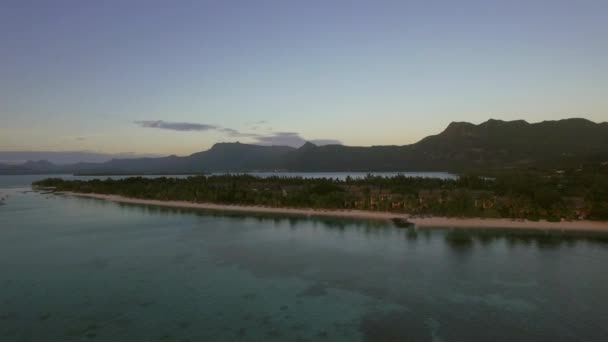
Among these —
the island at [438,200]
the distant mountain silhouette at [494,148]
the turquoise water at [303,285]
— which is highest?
the distant mountain silhouette at [494,148]

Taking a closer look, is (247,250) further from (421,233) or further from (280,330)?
(421,233)

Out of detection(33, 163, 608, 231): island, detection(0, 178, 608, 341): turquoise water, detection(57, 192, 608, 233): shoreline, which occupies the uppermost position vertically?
detection(33, 163, 608, 231): island

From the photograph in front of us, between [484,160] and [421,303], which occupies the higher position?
[484,160]

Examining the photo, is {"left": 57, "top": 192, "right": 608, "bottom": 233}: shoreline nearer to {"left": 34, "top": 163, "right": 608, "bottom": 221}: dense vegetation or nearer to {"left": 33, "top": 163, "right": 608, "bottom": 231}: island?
{"left": 33, "top": 163, "right": 608, "bottom": 231}: island

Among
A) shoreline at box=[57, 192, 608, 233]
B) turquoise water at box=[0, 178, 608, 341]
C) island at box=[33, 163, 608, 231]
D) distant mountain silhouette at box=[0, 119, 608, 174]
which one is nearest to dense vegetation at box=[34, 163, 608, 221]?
island at box=[33, 163, 608, 231]

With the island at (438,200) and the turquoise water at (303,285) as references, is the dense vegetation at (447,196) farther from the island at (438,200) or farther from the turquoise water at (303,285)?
the turquoise water at (303,285)

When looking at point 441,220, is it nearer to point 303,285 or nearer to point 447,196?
point 447,196

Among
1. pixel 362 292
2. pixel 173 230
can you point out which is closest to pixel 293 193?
pixel 173 230

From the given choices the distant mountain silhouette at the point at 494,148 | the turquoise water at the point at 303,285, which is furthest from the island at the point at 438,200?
the distant mountain silhouette at the point at 494,148
